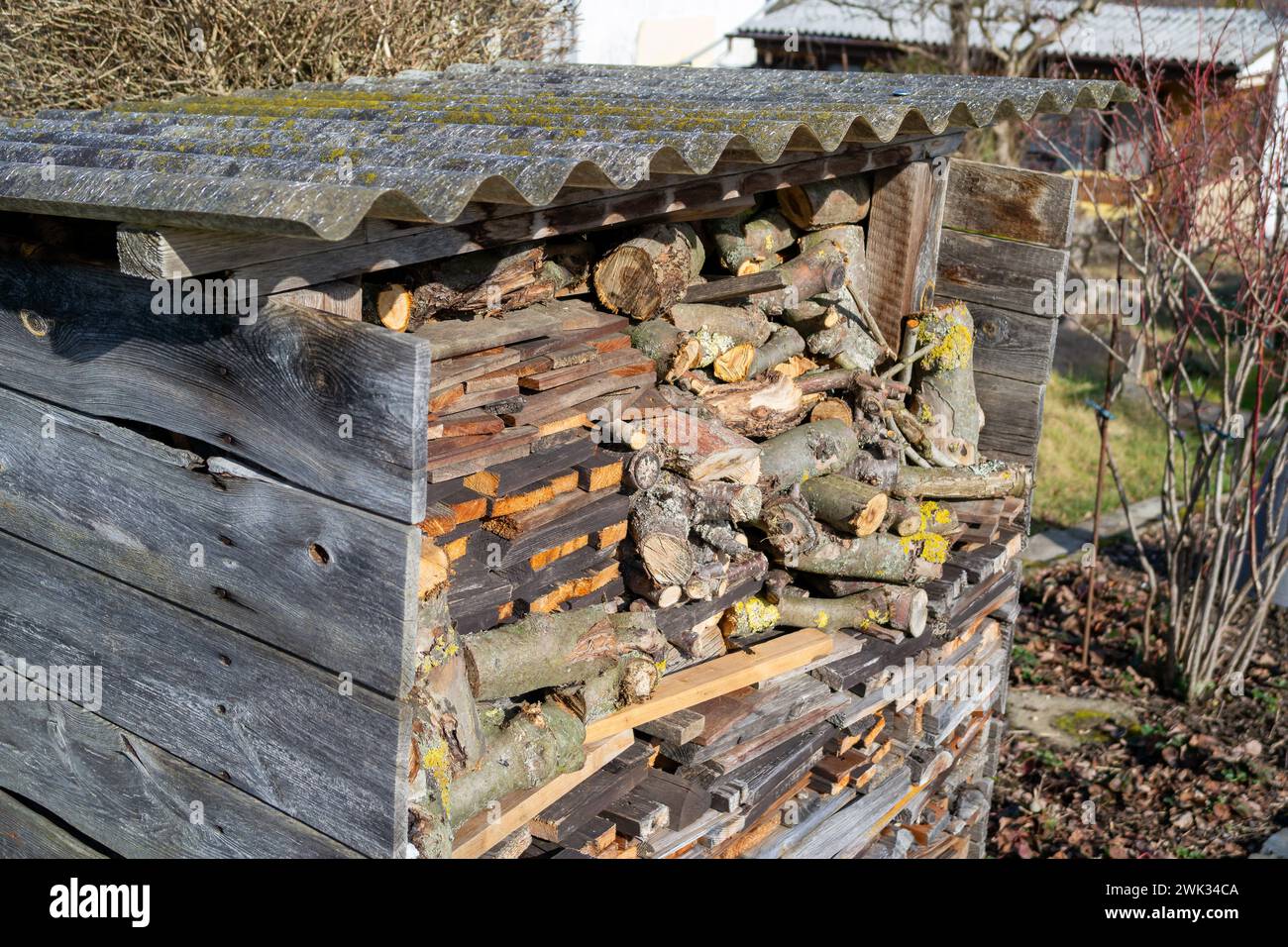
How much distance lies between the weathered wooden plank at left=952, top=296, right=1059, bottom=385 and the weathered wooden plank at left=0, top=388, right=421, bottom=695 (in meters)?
3.81

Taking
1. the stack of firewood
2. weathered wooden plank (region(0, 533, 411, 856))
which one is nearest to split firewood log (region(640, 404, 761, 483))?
the stack of firewood

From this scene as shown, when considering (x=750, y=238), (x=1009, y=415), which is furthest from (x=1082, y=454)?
(x=750, y=238)

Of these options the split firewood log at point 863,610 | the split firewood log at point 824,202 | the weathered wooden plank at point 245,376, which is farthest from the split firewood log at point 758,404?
the weathered wooden plank at point 245,376

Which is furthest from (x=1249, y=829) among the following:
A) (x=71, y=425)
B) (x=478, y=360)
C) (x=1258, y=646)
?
(x=71, y=425)

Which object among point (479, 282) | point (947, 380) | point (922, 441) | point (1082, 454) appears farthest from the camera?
point (1082, 454)

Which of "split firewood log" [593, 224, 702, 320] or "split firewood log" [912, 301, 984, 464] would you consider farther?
"split firewood log" [912, 301, 984, 464]

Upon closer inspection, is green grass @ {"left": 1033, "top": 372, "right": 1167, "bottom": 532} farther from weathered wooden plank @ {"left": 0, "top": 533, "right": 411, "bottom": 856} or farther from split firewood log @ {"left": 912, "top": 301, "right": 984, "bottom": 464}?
weathered wooden plank @ {"left": 0, "top": 533, "right": 411, "bottom": 856}

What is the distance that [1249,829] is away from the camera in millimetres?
6309

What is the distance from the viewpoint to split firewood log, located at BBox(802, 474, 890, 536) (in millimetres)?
4660

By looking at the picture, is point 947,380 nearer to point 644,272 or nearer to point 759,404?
point 759,404

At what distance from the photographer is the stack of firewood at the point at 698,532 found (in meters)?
3.58

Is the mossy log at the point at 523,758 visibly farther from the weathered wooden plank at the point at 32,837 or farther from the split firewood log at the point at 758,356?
the split firewood log at the point at 758,356

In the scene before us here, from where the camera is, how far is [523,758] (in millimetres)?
3535

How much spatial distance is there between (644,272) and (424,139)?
991 millimetres
